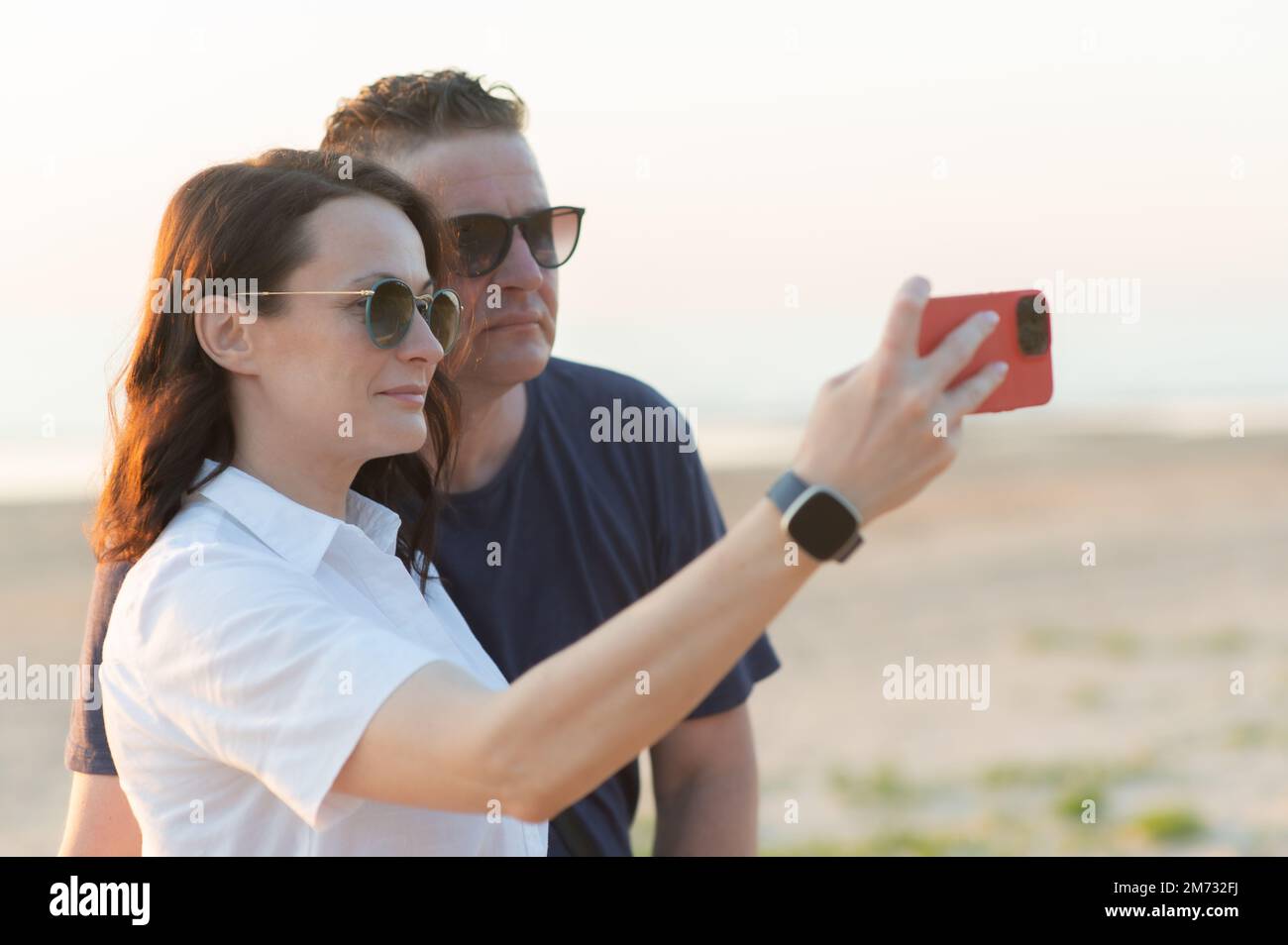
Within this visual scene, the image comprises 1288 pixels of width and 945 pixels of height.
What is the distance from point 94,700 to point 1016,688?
23.3 ft

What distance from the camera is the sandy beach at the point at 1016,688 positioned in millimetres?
6539

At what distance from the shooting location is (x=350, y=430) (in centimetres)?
217

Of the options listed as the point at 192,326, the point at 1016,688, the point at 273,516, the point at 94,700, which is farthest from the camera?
the point at 1016,688

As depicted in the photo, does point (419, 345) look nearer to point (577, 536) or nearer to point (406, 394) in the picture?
point (406, 394)

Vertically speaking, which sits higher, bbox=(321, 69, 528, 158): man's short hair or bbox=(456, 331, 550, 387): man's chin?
bbox=(321, 69, 528, 158): man's short hair

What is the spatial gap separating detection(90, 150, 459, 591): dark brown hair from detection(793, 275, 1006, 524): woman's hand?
102 cm

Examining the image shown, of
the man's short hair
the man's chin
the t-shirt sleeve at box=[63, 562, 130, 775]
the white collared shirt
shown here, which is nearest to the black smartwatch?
the white collared shirt

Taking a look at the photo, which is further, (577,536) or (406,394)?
(577,536)

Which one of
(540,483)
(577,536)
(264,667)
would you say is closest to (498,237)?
(540,483)

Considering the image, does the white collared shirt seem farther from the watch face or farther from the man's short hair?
the man's short hair

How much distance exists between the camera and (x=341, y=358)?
213 cm

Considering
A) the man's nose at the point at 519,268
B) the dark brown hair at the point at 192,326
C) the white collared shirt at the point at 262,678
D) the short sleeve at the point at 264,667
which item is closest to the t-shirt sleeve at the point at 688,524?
the man's nose at the point at 519,268

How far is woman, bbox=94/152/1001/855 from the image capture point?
1.55 metres
